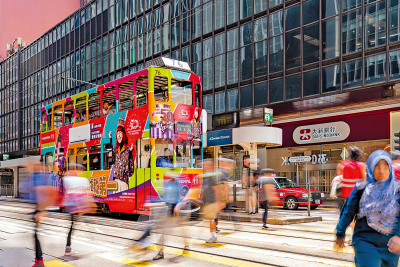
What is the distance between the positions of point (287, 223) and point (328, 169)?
37.8 feet

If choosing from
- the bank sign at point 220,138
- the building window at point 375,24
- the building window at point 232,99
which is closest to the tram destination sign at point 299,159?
the building window at point 232,99

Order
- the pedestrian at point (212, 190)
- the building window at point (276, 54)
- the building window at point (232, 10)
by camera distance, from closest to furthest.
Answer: the pedestrian at point (212, 190), the building window at point (276, 54), the building window at point (232, 10)

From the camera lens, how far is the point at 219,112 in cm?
2788

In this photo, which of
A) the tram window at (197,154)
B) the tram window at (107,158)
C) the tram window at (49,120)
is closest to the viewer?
the tram window at (197,154)

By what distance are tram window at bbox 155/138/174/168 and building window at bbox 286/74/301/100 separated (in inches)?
505

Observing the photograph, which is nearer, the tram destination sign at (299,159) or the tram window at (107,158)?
the tram window at (107,158)

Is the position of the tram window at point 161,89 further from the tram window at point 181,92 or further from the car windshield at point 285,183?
the car windshield at point 285,183

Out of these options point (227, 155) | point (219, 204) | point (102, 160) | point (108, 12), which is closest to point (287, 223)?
point (219, 204)

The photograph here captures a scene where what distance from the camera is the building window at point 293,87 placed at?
22891mm

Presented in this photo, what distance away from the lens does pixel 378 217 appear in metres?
3.53

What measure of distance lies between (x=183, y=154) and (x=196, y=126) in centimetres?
113

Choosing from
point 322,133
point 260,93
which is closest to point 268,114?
point 322,133

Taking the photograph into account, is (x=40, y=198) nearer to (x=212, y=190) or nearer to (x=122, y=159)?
(x=212, y=190)

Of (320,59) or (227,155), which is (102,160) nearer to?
(227,155)
